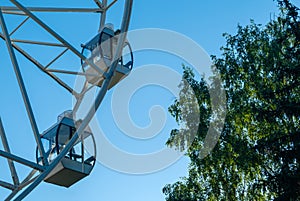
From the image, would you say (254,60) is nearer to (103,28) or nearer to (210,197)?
(210,197)

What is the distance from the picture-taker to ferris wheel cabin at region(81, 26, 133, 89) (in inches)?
405

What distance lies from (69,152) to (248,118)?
9.19 m

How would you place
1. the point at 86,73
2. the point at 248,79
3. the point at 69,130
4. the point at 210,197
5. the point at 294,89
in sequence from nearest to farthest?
the point at 69,130 < the point at 86,73 < the point at 294,89 < the point at 210,197 < the point at 248,79

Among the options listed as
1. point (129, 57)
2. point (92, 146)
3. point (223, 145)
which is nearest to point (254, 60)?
point (223, 145)

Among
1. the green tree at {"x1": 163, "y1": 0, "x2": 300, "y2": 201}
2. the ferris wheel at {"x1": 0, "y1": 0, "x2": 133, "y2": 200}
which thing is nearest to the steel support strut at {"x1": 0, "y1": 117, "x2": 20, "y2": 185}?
the ferris wheel at {"x1": 0, "y1": 0, "x2": 133, "y2": 200}

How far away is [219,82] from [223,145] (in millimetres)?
2685

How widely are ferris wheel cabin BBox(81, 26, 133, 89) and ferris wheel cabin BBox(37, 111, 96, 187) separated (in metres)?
1.00

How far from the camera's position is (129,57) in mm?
Result: 11016

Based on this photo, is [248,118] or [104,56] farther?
[248,118]

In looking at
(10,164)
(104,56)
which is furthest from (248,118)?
(10,164)

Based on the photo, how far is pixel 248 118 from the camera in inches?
673

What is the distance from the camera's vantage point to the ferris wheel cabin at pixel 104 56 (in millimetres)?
10281

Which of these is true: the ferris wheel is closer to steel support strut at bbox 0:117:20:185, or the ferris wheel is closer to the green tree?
steel support strut at bbox 0:117:20:185

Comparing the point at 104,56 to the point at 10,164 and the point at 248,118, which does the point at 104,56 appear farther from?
the point at 248,118
